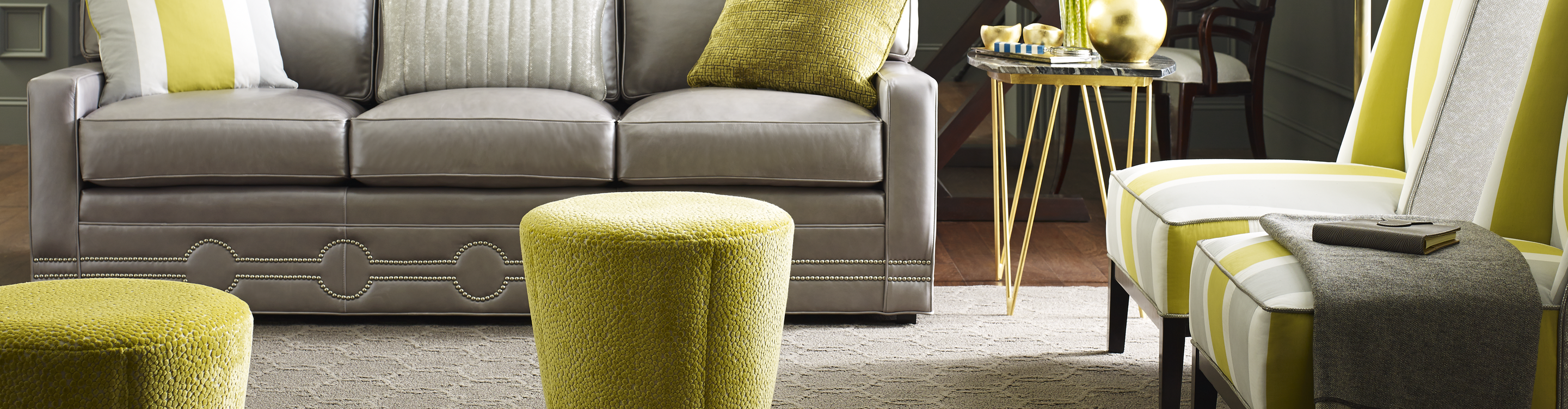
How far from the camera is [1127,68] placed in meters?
1.96

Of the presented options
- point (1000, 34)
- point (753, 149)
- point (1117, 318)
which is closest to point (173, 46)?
point (753, 149)

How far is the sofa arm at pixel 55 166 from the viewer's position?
2033mm

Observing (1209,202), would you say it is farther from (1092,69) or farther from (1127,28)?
(1127,28)

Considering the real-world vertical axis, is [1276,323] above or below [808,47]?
below

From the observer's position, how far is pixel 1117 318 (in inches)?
76.7

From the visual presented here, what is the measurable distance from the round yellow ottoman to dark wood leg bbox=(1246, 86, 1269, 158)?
2.34 meters

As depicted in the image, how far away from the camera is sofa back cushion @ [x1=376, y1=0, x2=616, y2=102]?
250 cm

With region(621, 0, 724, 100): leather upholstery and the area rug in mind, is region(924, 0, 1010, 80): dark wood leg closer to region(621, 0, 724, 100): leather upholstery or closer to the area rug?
region(621, 0, 724, 100): leather upholstery

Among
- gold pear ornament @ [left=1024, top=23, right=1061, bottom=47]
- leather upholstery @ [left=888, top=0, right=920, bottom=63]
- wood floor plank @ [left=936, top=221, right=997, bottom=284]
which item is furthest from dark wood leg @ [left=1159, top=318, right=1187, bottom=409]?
leather upholstery @ [left=888, top=0, right=920, bottom=63]

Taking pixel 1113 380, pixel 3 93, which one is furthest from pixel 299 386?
pixel 3 93

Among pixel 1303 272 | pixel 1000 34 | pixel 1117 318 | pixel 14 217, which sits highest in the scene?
pixel 1000 34

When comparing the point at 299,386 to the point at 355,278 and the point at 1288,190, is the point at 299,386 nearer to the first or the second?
the point at 355,278

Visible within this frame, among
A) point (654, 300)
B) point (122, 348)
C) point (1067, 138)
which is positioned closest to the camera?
point (122, 348)

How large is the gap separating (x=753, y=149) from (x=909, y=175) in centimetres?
30
